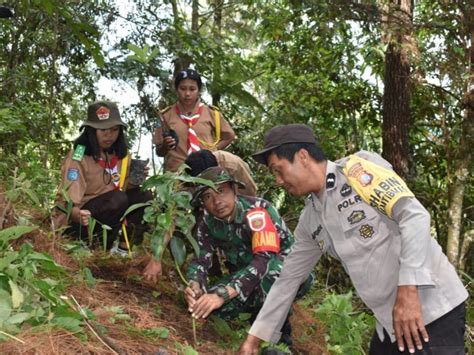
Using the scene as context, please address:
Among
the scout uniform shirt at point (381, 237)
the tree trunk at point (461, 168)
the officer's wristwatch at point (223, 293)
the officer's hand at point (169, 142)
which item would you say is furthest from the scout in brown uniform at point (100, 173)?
the tree trunk at point (461, 168)

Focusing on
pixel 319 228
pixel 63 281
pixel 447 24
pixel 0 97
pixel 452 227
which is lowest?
pixel 452 227

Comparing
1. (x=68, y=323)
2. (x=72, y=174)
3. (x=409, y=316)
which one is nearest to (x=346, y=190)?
(x=409, y=316)

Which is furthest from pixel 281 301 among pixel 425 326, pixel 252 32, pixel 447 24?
pixel 252 32

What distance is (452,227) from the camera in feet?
28.3

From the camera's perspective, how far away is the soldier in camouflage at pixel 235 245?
13.9 ft

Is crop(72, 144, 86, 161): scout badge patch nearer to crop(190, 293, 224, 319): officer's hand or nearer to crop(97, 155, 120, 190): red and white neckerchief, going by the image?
crop(97, 155, 120, 190): red and white neckerchief

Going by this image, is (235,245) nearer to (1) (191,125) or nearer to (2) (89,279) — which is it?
(2) (89,279)

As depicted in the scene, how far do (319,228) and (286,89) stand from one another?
6.82 metres

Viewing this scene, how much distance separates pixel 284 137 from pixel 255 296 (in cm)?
166

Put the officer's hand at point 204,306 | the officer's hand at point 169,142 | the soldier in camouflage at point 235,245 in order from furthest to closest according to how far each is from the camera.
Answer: the officer's hand at point 169,142 → the soldier in camouflage at point 235,245 → the officer's hand at point 204,306

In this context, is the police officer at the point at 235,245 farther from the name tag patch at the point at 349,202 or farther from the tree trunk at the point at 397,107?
the tree trunk at the point at 397,107

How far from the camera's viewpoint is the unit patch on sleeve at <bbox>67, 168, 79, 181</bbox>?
5.19 meters

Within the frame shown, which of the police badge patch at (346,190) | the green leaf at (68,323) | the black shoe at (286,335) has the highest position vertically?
the police badge patch at (346,190)

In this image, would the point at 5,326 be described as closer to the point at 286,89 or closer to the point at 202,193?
the point at 202,193
